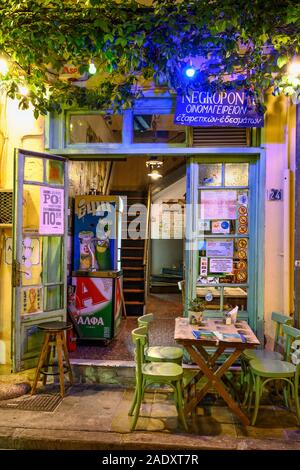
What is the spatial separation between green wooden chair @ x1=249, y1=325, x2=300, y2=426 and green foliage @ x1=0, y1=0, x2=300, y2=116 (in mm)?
3106

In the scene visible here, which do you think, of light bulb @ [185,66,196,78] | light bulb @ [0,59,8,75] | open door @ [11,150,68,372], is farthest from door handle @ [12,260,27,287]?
light bulb @ [185,66,196,78]

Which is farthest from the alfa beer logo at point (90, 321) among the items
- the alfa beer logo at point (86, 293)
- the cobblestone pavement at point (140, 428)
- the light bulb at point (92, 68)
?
the light bulb at point (92, 68)

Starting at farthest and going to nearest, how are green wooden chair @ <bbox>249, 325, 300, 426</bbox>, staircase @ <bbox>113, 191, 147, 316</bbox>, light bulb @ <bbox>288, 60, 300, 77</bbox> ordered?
1. staircase @ <bbox>113, 191, 147, 316</bbox>
2. light bulb @ <bbox>288, 60, 300, 77</bbox>
3. green wooden chair @ <bbox>249, 325, 300, 426</bbox>

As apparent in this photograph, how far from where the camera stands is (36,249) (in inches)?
230

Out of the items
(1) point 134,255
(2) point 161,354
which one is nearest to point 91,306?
(2) point 161,354

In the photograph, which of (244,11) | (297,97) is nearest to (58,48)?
(244,11)

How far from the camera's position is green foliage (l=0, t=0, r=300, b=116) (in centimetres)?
432

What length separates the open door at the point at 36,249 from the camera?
5383 millimetres

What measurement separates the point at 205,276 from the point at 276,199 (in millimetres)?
1475

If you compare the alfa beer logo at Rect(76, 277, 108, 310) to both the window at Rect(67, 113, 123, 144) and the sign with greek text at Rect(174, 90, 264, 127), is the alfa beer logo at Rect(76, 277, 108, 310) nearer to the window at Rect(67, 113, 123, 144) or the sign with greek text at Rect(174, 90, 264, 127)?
the window at Rect(67, 113, 123, 144)

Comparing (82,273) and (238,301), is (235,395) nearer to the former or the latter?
(238,301)

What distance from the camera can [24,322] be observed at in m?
5.45

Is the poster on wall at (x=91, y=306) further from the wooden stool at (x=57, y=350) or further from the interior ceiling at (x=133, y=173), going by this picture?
the interior ceiling at (x=133, y=173)

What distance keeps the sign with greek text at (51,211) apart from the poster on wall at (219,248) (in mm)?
2190
